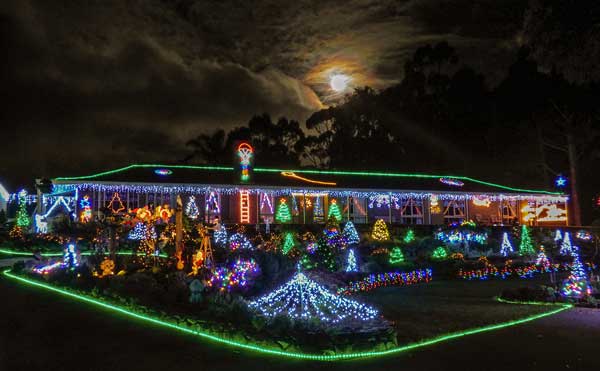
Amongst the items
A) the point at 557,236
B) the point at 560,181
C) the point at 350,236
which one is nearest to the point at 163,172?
the point at 350,236

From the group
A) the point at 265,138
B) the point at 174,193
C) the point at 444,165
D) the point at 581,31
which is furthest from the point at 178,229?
the point at 265,138

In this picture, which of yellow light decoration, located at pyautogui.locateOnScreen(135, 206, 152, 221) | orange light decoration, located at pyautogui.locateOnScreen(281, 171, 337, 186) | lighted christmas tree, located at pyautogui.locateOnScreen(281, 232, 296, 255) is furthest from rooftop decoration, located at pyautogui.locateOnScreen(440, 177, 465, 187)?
yellow light decoration, located at pyautogui.locateOnScreen(135, 206, 152, 221)

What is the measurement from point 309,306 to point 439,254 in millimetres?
12420

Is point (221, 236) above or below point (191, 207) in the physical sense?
below

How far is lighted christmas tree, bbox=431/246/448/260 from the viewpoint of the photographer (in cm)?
2083

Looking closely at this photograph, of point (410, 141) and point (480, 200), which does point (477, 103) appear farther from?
point (480, 200)

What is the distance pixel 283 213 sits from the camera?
31.4m

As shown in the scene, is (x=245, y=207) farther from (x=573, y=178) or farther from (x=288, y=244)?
(x=573, y=178)

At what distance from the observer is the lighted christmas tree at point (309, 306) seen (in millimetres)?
9297

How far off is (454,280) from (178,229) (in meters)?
9.75

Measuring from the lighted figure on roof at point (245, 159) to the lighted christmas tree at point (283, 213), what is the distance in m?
2.93

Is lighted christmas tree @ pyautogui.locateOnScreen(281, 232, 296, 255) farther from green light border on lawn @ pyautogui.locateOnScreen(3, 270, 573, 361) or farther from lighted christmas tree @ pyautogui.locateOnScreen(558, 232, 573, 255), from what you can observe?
lighted christmas tree @ pyautogui.locateOnScreen(558, 232, 573, 255)

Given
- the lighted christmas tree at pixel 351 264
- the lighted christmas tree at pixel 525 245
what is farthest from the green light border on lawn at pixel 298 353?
the lighted christmas tree at pixel 525 245

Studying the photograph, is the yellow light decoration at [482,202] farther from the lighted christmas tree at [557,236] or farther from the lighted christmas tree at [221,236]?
the lighted christmas tree at [221,236]
